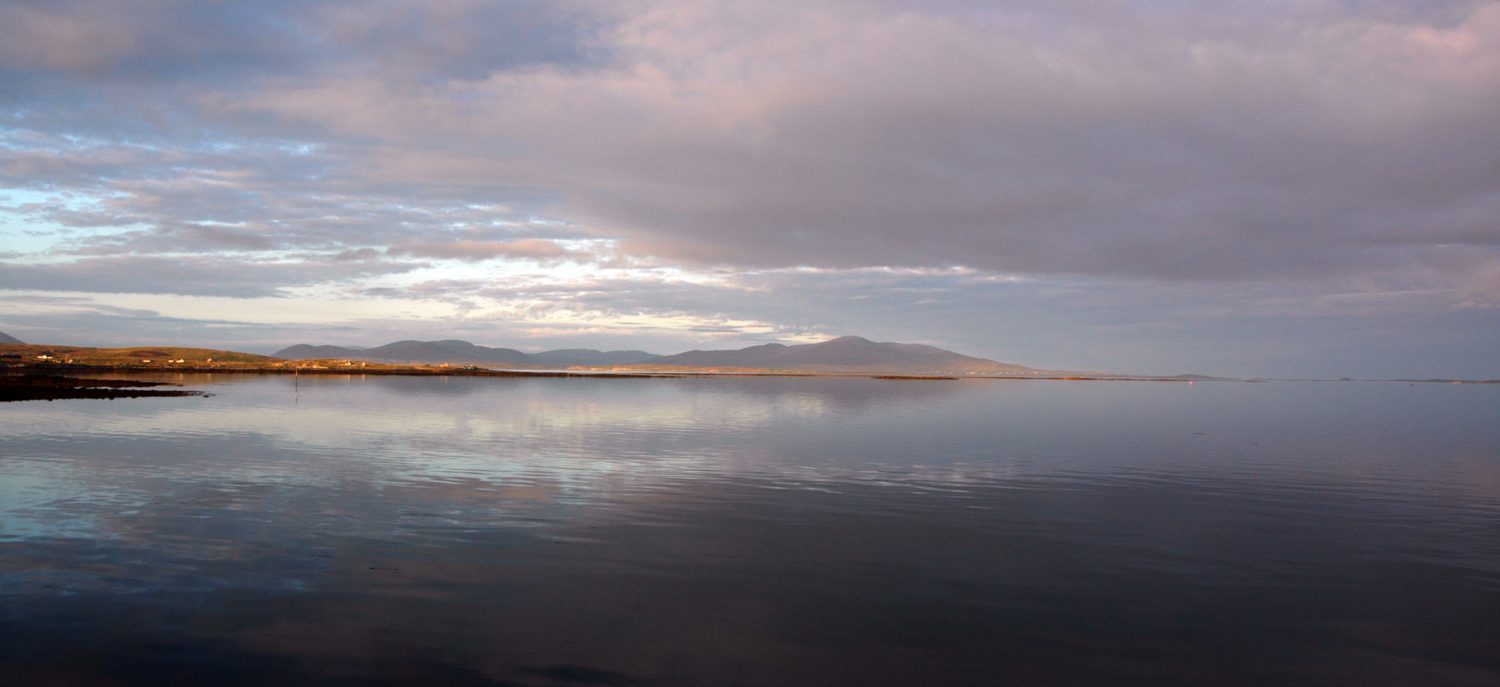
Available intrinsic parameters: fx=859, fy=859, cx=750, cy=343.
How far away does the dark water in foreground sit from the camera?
1195 centimetres

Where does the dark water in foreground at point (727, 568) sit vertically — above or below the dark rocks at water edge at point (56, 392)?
below

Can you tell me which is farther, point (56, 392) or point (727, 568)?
point (56, 392)

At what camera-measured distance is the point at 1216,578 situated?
55.4ft

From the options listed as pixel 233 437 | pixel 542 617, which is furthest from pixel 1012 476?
pixel 233 437

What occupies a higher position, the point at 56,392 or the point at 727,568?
the point at 56,392

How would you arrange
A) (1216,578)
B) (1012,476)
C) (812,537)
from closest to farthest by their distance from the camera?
(1216,578) < (812,537) < (1012,476)

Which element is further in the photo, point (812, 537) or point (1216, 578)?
point (812, 537)

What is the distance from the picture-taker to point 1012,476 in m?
31.0

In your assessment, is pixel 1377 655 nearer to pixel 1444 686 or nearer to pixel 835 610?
pixel 1444 686

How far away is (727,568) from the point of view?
16.8 meters

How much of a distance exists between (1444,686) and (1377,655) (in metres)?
1.20

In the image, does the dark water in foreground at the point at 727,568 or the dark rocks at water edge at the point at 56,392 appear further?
the dark rocks at water edge at the point at 56,392

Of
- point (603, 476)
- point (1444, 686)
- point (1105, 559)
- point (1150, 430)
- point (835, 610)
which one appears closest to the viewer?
point (1444, 686)

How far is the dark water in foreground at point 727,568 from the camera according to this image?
39.2 feet
